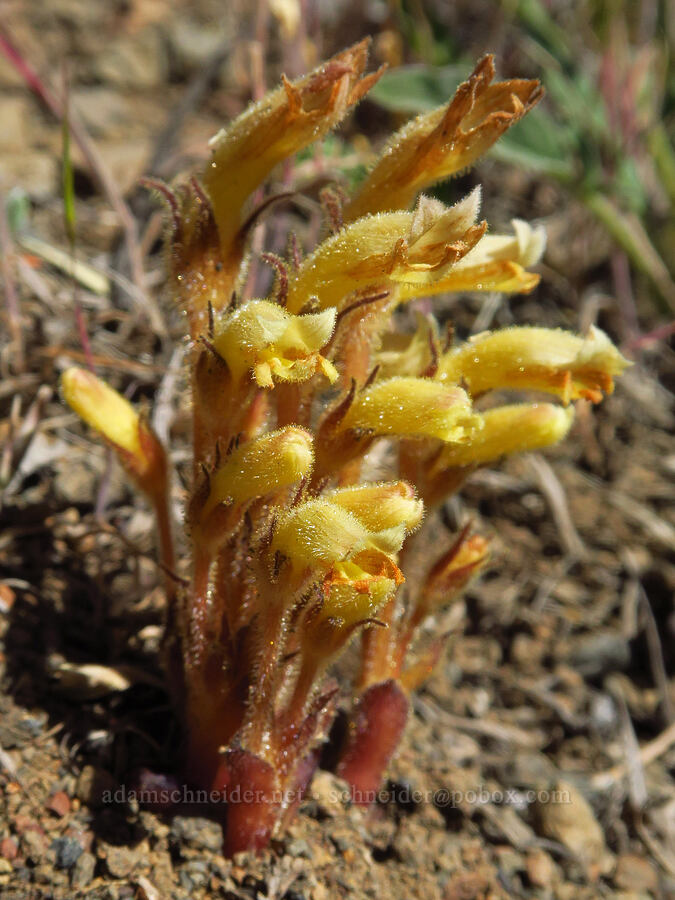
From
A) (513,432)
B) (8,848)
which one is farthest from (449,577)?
(8,848)

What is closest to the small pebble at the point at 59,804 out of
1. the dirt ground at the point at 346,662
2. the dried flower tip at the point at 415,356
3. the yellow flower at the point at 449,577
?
the dirt ground at the point at 346,662

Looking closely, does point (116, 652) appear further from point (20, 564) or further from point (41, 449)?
point (41, 449)

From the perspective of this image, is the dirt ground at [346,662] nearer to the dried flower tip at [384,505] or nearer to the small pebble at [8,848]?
the small pebble at [8,848]

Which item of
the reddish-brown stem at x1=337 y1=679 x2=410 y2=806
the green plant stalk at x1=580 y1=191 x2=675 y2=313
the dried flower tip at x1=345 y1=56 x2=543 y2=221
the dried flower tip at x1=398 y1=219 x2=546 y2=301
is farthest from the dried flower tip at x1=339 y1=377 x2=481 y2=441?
the green plant stalk at x1=580 y1=191 x2=675 y2=313

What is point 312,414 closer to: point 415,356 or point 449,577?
point 415,356

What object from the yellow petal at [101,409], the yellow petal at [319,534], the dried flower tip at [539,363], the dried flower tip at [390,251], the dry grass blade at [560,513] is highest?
the dried flower tip at [390,251]
